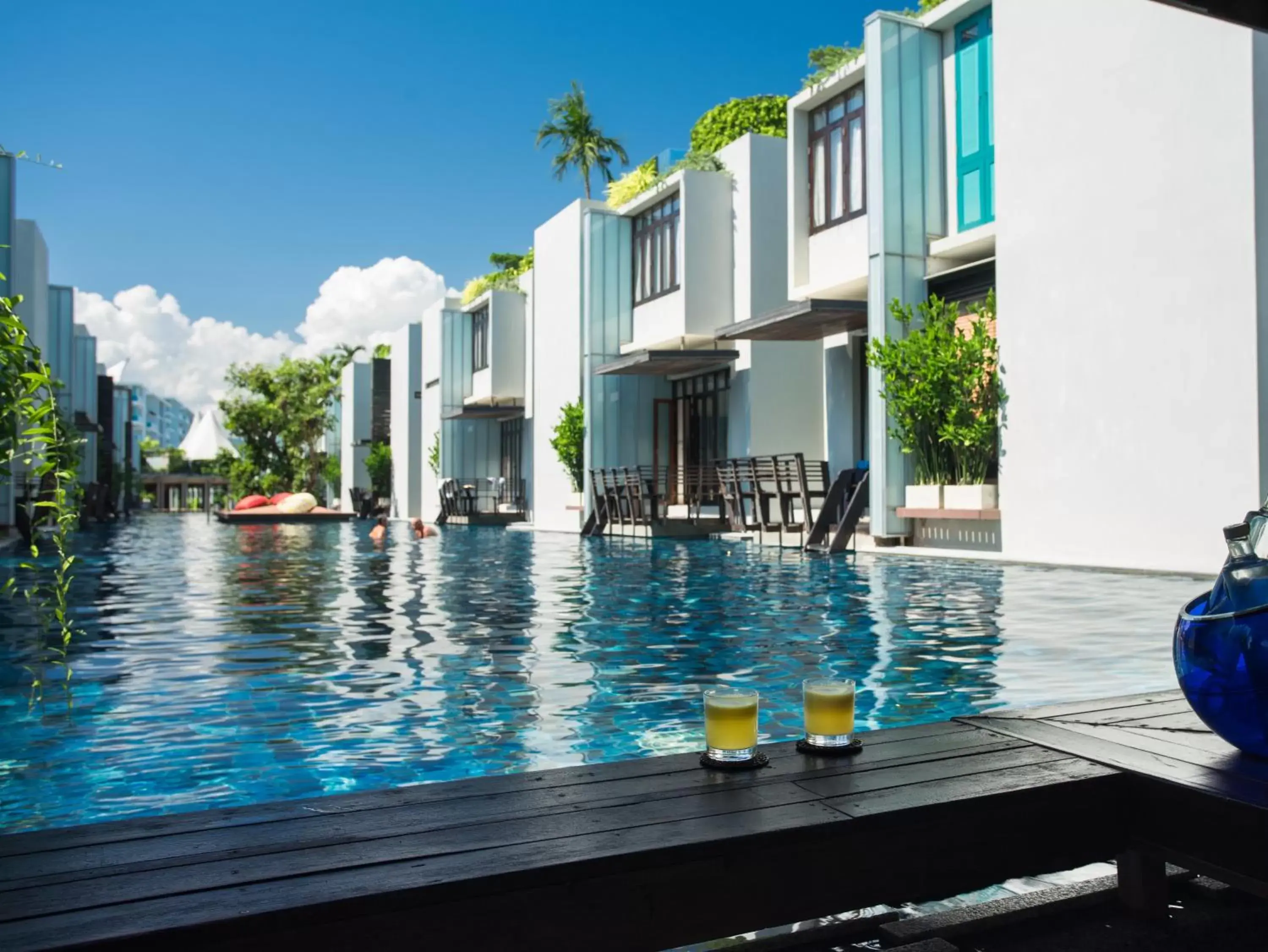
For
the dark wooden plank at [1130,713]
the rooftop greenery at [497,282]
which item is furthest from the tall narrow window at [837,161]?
the dark wooden plank at [1130,713]

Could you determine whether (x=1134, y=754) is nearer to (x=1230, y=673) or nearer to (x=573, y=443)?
(x=1230, y=673)

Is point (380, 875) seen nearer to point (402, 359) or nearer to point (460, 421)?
point (460, 421)

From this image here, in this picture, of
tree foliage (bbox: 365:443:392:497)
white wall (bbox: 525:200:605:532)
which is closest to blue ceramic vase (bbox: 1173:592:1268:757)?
white wall (bbox: 525:200:605:532)

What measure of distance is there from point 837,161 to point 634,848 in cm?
1633

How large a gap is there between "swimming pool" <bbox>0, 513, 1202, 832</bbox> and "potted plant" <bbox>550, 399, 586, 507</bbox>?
43.4 ft

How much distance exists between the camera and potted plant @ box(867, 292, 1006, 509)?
1300 cm

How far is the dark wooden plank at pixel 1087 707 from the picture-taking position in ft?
8.55

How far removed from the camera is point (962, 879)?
1.94m

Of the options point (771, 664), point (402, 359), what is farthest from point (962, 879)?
point (402, 359)

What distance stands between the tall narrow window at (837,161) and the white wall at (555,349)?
7097 millimetres

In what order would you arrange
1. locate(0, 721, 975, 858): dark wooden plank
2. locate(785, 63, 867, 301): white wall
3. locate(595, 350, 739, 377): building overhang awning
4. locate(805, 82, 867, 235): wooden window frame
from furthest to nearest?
1. locate(595, 350, 739, 377): building overhang awning
2. locate(785, 63, 867, 301): white wall
3. locate(805, 82, 867, 235): wooden window frame
4. locate(0, 721, 975, 858): dark wooden plank

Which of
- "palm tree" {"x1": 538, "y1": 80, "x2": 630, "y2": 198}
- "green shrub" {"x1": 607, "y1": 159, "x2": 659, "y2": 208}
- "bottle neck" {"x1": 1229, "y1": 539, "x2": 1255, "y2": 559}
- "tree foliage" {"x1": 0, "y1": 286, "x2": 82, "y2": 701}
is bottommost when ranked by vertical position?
"bottle neck" {"x1": 1229, "y1": 539, "x2": 1255, "y2": 559}

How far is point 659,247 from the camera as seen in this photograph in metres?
22.1

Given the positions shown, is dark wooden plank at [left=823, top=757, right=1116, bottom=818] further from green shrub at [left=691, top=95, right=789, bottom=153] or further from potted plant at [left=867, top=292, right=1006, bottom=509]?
green shrub at [left=691, top=95, right=789, bottom=153]
